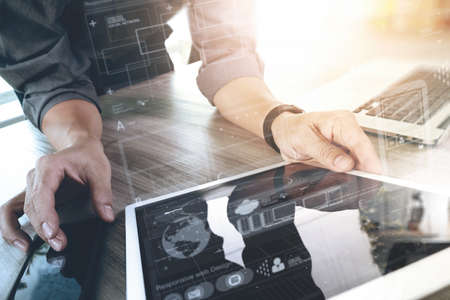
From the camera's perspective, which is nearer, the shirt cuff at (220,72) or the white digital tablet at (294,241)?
the white digital tablet at (294,241)

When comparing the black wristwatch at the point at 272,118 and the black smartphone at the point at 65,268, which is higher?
the black wristwatch at the point at 272,118

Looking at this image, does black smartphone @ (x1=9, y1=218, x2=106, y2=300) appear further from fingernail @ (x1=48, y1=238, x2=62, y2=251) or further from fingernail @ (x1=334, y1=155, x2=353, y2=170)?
fingernail @ (x1=334, y1=155, x2=353, y2=170)

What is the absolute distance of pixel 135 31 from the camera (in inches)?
12.5

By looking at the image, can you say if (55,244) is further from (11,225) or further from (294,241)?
(294,241)

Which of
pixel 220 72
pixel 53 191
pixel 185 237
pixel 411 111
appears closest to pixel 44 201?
→ pixel 53 191

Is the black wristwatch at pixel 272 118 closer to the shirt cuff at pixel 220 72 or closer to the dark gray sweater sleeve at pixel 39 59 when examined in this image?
the shirt cuff at pixel 220 72

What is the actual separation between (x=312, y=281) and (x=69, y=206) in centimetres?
27

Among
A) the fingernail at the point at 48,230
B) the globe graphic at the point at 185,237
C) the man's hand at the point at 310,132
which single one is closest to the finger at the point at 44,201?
the fingernail at the point at 48,230

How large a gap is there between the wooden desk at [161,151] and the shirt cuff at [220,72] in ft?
0.04

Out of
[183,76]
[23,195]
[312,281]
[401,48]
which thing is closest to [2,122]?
[23,195]

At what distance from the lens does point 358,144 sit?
13.5 inches

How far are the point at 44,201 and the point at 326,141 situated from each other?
0.28 m

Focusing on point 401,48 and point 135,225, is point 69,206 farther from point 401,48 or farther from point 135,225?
point 401,48

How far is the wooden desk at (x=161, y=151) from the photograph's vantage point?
329mm
